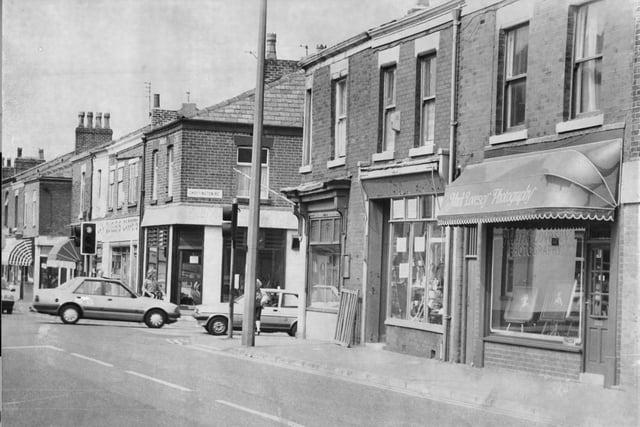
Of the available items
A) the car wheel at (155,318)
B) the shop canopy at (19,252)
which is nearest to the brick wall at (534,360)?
the car wheel at (155,318)

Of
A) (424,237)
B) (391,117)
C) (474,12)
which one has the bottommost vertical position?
(424,237)

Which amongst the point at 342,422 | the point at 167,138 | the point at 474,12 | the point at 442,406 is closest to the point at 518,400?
the point at 442,406

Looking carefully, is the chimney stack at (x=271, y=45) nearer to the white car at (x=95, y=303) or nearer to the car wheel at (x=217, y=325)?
the white car at (x=95, y=303)

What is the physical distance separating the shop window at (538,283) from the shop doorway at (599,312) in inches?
7.8

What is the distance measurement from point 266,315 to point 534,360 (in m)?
11.9

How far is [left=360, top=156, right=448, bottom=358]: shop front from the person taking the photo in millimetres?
18938

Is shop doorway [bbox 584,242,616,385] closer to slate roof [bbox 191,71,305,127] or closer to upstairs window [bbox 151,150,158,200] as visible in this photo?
slate roof [bbox 191,71,305,127]

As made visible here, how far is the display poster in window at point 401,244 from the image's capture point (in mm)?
20392

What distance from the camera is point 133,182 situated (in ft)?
138

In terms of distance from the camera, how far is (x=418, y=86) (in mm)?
19688

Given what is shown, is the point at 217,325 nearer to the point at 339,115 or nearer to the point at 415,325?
the point at 339,115

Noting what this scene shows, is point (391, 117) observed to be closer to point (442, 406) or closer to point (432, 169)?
point (432, 169)

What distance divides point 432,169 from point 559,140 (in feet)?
12.2

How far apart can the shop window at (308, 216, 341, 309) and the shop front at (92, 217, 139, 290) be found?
17.3m
